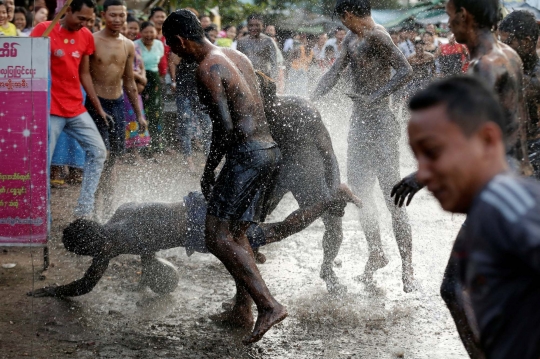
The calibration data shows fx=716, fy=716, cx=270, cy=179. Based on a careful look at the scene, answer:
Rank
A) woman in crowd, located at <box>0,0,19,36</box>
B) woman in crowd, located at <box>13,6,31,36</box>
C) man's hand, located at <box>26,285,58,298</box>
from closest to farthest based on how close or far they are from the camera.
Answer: man's hand, located at <box>26,285,58,298</box> < woman in crowd, located at <box>0,0,19,36</box> < woman in crowd, located at <box>13,6,31,36</box>

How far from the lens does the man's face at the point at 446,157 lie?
5.09 ft

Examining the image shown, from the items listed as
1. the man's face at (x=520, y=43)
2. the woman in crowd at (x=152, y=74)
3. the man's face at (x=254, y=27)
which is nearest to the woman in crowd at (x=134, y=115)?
the woman in crowd at (x=152, y=74)

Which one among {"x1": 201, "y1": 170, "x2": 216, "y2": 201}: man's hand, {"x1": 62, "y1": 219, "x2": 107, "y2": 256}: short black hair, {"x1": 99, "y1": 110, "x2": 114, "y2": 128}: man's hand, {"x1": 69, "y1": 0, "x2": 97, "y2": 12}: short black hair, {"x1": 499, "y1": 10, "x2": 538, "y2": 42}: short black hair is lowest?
{"x1": 99, "y1": 110, "x2": 114, "y2": 128}: man's hand

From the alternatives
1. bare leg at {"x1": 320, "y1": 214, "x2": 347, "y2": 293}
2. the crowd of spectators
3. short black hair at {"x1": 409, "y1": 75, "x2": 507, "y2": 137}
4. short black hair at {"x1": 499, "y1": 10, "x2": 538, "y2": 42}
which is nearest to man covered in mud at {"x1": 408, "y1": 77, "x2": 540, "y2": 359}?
short black hair at {"x1": 409, "y1": 75, "x2": 507, "y2": 137}

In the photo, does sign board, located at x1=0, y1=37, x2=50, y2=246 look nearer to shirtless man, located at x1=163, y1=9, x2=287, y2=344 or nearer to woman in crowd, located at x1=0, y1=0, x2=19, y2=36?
shirtless man, located at x1=163, y1=9, x2=287, y2=344

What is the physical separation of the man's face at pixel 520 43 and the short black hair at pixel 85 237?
2.83m

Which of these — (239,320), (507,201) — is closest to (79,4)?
(239,320)

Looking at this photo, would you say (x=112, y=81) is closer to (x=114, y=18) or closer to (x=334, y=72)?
(x=114, y=18)

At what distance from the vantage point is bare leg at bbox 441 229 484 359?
2.91m

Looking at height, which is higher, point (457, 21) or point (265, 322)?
point (457, 21)

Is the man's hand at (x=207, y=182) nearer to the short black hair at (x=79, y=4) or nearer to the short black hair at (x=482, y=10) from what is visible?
the short black hair at (x=482, y=10)

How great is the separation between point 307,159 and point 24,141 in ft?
6.41

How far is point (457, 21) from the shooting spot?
3.27m

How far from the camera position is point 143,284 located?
5.04 metres
